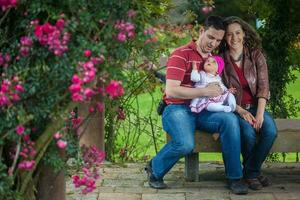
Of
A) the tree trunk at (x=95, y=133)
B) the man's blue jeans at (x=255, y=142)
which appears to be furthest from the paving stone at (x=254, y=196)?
the tree trunk at (x=95, y=133)

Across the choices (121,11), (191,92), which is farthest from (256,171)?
(121,11)

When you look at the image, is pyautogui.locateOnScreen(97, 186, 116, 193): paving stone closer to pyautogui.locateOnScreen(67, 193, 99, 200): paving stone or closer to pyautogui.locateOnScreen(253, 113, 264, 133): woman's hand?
pyautogui.locateOnScreen(67, 193, 99, 200): paving stone

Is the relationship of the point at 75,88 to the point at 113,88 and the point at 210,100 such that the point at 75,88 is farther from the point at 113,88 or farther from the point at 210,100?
the point at 210,100

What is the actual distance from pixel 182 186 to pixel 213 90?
91cm

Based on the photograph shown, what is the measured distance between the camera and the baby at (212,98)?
5621mm

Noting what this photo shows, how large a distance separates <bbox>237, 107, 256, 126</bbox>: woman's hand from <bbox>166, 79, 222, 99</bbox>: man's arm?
0.32 metres

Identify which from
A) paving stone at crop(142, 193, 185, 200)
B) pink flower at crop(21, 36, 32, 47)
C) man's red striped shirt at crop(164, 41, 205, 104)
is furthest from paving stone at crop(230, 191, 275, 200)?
pink flower at crop(21, 36, 32, 47)

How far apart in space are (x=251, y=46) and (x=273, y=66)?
5.00 feet

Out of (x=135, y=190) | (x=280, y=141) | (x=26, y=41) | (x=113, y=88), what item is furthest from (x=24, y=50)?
(x=280, y=141)

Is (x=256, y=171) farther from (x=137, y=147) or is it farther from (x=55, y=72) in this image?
(x=55, y=72)

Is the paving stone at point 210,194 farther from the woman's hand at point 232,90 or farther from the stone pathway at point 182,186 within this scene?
the woman's hand at point 232,90

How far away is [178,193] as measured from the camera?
18.5ft

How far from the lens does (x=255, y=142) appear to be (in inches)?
226

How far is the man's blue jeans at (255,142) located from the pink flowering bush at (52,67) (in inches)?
83.1
